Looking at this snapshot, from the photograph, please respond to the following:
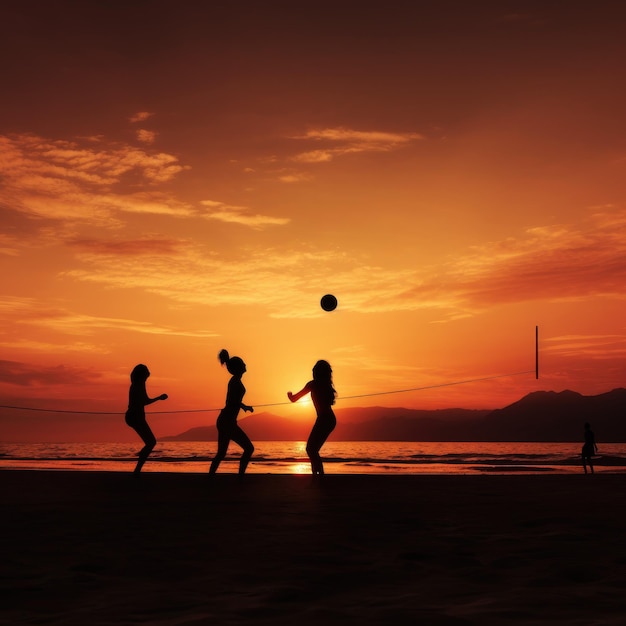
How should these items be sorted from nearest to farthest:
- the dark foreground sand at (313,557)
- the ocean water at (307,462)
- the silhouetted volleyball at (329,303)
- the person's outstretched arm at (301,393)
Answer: the dark foreground sand at (313,557), the person's outstretched arm at (301,393), the silhouetted volleyball at (329,303), the ocean water at (307,462)

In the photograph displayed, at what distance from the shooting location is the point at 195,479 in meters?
13.5

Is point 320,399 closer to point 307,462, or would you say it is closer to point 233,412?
point 233,412

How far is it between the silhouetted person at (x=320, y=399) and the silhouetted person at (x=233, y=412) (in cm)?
97

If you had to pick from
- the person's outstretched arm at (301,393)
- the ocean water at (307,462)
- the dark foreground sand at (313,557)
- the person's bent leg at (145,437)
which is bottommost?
the ocean water at (307,462)

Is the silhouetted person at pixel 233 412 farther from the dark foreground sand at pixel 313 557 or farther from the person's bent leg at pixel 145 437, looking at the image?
the dark foreground sand at pixel 313 557

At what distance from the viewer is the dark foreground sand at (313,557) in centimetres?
457

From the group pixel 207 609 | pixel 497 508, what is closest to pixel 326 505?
pixel 497 508

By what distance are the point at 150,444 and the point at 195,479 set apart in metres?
1.02

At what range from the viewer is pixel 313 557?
632 centimetres

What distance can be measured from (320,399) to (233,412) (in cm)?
155

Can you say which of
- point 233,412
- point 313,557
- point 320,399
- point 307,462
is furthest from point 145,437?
point 307,462

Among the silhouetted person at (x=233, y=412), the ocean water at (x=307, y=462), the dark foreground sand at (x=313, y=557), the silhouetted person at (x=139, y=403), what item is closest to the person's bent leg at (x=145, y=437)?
the silhouetted person at (x=139, y=403)

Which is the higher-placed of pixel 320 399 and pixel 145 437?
pixel 320 399

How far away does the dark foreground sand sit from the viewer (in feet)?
15.0
